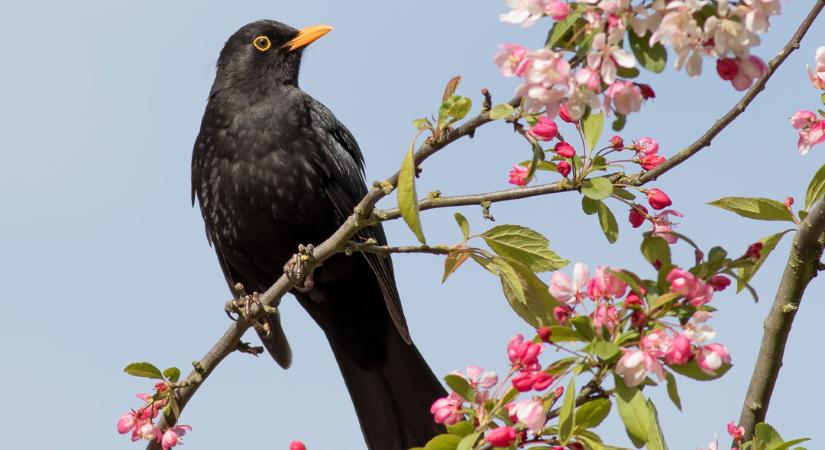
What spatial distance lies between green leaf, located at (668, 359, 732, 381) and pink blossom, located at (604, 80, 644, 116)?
650mm

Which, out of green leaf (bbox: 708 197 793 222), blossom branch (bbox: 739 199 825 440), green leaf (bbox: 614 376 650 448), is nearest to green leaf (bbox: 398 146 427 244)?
green leaf (bbox: 614 376 650 448)

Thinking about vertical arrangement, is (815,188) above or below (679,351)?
above

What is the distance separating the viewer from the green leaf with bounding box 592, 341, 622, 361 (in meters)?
2.70

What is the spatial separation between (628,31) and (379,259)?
3.71 metres

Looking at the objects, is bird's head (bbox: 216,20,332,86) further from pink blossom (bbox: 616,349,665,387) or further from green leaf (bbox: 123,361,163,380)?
pink blossom (bbox: 616,349,665,387)

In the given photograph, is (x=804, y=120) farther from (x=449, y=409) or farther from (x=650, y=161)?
(x=449, y=409)

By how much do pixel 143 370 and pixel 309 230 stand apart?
2205 mm

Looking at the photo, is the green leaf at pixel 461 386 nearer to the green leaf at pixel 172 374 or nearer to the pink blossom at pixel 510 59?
the pink blossom at pixel 510 59

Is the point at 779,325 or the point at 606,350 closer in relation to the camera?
the point at 606,350

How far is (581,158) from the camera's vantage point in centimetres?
373

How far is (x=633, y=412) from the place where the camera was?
107 inches

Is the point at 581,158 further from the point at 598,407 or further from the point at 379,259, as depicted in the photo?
the point at 379,259

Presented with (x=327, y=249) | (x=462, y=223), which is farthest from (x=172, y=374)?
(x=462, y=223)

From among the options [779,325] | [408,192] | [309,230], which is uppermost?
[309,230]
